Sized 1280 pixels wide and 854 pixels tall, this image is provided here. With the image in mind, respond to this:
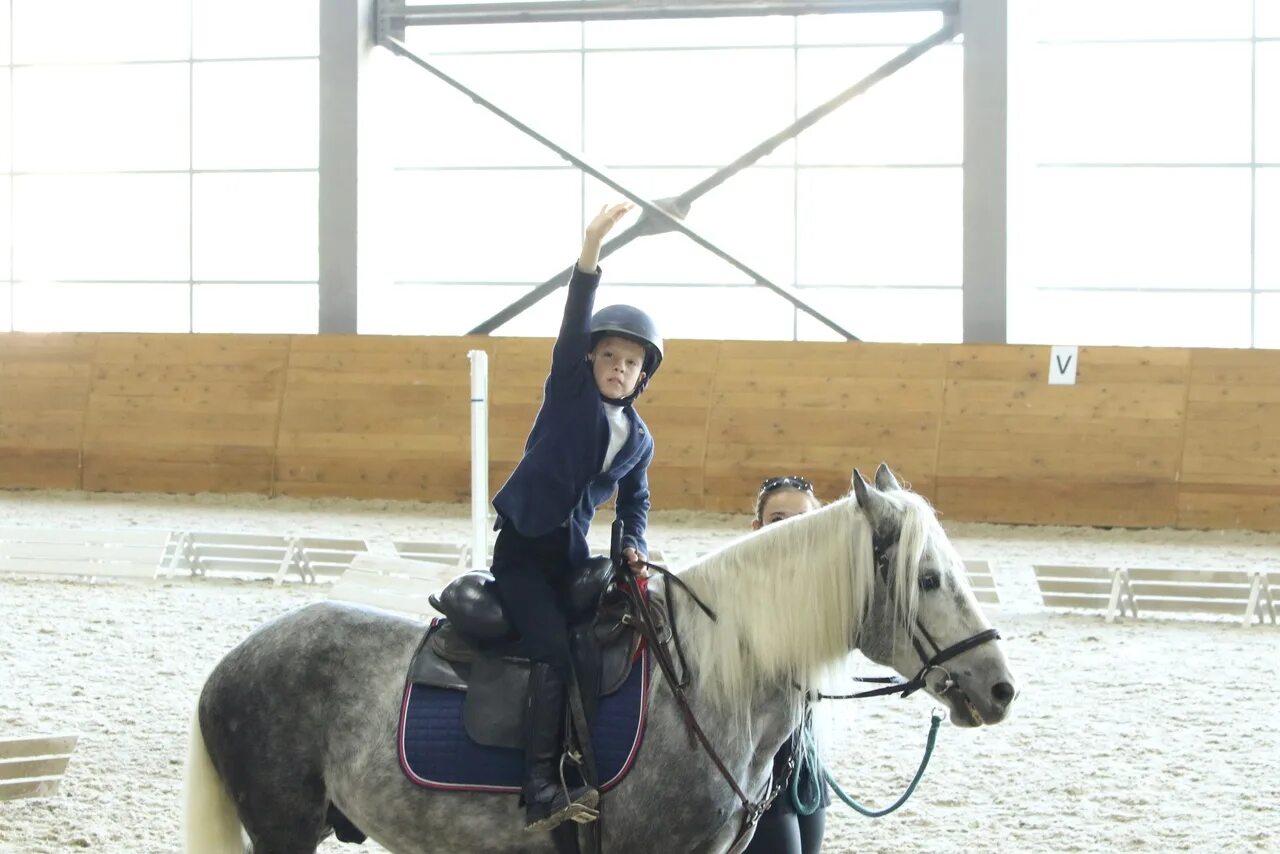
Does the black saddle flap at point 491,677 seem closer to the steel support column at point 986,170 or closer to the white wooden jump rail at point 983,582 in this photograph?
the white wooden jump rail at point 983,582

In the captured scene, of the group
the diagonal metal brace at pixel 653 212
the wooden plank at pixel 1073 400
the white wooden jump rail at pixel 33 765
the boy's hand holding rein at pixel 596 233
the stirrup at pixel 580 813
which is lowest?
the white wooden jump rail at pixel 33 765

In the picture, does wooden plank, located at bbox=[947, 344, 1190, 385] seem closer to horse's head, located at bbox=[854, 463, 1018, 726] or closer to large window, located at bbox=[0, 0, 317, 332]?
large window, located at bbox=[0, 0, 317, 332]

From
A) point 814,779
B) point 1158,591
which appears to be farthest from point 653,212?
point 814,779

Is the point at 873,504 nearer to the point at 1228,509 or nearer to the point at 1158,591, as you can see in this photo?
the point at 1158,591

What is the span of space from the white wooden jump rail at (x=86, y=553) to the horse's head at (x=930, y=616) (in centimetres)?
742

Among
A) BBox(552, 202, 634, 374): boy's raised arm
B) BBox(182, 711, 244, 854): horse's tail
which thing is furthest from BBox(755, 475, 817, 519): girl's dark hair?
BBox(182, 711, 244, 854): horse's tail

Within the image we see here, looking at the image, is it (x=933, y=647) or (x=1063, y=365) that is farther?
(x=1063, y=365)

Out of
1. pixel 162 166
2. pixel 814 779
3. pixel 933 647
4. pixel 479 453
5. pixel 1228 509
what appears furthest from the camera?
pixel 162 166

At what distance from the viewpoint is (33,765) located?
4355 millimetres

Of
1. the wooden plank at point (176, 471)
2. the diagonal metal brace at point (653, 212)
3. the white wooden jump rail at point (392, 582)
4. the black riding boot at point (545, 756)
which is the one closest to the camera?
the black riding boot at point (545, 756)

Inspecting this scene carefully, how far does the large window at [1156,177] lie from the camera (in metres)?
12.1

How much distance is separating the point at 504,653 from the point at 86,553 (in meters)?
7.34

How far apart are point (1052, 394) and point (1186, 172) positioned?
2.65 meters

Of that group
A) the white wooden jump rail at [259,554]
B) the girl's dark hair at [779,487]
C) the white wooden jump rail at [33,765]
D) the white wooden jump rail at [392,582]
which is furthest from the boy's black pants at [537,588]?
the white wooden jump rail at [259,554]
